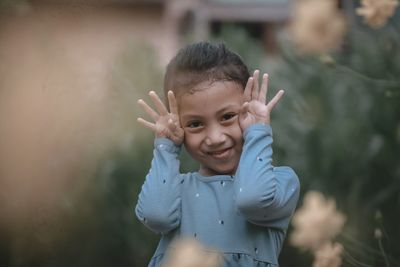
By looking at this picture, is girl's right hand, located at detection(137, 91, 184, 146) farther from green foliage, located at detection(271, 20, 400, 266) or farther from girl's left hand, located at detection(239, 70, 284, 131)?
green foliage, located at detection(271, 20, 400, 266)

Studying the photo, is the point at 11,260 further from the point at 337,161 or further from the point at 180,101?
the point at 180,101

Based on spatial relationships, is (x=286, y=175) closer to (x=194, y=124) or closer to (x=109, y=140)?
(x=194, y=124)

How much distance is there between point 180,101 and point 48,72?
6.21 ft

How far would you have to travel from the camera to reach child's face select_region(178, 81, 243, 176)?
90.1 inches

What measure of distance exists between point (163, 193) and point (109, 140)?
8.02 feet

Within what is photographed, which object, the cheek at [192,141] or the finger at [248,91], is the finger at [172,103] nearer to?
the cheek at [192,141]

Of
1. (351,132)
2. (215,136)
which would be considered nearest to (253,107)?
(215,136)

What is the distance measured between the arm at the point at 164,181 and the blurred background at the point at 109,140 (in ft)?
4.45

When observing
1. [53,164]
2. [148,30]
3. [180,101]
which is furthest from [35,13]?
[148,30]

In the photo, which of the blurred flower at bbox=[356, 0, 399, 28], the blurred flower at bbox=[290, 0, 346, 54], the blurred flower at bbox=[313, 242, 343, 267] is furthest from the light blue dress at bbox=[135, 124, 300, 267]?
the blurred flower at bbox=[356, 0, 399, 28]

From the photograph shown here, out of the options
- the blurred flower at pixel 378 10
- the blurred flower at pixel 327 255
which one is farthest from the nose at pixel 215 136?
the blurred flower at pixel 378 10

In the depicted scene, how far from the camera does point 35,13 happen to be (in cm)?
427

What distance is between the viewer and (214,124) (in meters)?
2.29

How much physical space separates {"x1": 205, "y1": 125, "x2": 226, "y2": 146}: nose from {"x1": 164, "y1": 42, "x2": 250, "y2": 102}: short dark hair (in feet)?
0.37
